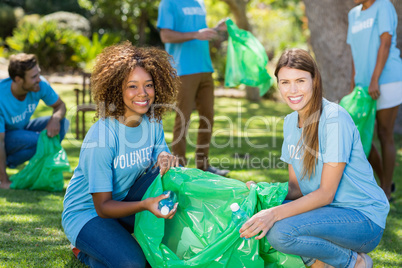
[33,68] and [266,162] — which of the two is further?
[266,162]

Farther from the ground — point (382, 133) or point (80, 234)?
point (382, 133)

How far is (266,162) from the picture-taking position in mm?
5559

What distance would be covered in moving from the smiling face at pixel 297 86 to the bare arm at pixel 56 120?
2.59m

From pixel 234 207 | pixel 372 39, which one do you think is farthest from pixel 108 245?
pixel 372 39

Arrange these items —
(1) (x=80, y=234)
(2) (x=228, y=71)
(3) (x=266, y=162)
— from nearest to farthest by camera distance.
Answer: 1. (1) (x=80, y=234)
2. (2) (x=228, y=71)
3. (3) (x=266, y=162)

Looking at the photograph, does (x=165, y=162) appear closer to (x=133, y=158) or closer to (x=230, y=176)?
(x=133, y=158)

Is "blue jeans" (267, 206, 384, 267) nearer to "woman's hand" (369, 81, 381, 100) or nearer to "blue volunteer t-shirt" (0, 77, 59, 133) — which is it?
"woman's hand" (369, 81, 381, 100)

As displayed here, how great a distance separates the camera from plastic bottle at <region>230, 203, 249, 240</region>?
2369 millimetres

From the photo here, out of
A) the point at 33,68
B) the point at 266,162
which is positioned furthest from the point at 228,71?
the point at 33,68

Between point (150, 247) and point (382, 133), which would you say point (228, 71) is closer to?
point (382, 133)

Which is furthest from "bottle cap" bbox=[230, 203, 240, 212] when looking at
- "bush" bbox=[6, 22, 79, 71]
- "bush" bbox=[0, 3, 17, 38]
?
"bush" bbox=[0, 3, 17, 38]

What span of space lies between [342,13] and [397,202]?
124 inches

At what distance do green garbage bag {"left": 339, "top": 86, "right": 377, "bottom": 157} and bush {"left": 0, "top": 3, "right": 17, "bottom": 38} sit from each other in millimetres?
15147

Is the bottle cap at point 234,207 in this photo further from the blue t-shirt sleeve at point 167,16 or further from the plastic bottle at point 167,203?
the blue t-shirt sleeve at point 167,16
